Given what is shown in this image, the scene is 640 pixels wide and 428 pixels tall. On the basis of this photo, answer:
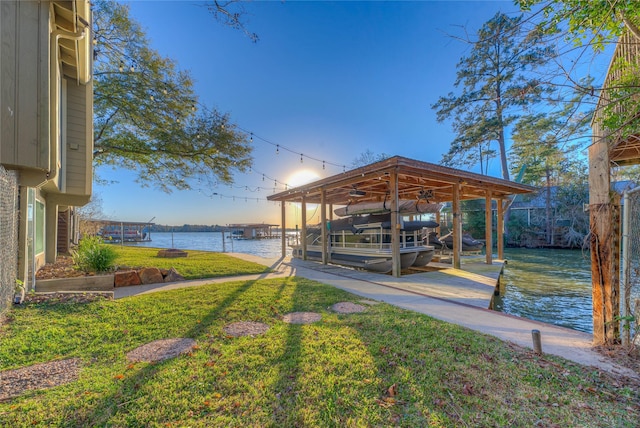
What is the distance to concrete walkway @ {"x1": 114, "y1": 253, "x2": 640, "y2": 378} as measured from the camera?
9.10 ft

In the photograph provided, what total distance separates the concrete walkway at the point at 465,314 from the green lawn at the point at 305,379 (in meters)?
0.37

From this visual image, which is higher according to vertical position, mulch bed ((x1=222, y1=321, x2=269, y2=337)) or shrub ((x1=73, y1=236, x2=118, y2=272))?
shrub ((x1=73, y1=236, x2=118, y2=272))

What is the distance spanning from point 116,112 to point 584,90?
36.6ft

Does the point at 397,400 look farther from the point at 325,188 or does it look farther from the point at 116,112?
the point at 116,112

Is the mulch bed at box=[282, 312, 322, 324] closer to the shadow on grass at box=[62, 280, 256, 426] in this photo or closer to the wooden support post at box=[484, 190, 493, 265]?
the shadow on grass at box=[62, 280, 256, 426]

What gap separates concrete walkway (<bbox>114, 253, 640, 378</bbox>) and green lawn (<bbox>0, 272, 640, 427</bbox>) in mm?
370

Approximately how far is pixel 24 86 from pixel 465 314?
737cm

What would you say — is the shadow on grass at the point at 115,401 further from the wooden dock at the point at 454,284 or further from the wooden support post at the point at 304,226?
the wooden support post at the point at 304,226

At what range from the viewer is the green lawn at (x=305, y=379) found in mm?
1729

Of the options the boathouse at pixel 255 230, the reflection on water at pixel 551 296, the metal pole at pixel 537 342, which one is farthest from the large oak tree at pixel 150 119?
the boathouse at pixel 255 230

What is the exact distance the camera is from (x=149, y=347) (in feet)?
9.04

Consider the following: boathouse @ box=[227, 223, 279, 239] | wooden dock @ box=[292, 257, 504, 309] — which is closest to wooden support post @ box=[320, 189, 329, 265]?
wooden dock @ box=[292, 257, 504, 309]

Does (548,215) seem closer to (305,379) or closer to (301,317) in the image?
(301,317)

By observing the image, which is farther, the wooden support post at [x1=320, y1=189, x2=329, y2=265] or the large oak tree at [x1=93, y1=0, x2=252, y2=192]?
the wooden support post at [x1=320, y1=189, x2=329, y2=265]
